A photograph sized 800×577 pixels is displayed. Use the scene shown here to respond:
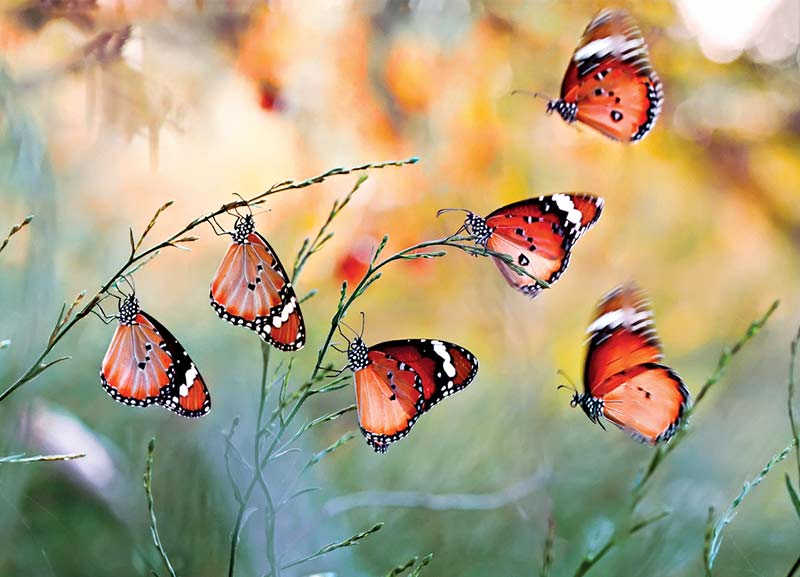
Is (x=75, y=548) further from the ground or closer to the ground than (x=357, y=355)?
closer to the ground

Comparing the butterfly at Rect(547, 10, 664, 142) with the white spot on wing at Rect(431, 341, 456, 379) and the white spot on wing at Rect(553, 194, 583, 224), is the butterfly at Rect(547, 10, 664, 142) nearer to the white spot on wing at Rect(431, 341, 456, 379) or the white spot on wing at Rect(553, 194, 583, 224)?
the white spot on wing at Rect(553, 194, 583, 224)

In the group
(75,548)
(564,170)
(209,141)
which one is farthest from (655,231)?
(75,548)

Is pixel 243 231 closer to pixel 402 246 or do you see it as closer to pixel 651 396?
pixel 402 246

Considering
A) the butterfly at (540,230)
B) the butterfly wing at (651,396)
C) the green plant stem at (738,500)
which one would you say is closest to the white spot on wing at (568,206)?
the butterfly at (540,230)

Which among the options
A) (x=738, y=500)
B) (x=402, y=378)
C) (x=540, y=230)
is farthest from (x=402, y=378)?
(x=738, y=500)

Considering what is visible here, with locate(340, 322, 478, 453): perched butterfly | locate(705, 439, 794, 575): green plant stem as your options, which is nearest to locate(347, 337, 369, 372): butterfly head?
locate(340, 322, 478, 453): perched butterfly

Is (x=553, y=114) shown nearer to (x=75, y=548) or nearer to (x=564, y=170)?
(x=564, y=170)
